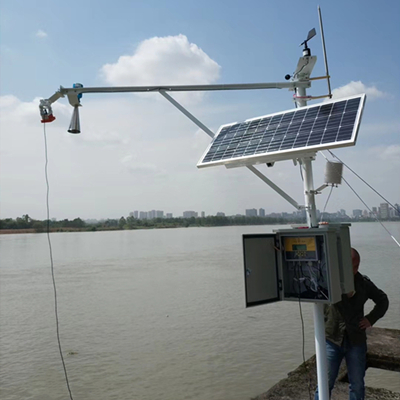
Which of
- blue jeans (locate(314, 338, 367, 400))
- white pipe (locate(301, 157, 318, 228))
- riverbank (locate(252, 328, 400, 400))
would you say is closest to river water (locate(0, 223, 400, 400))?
riverbank (locate(252, 328, 400, 400))

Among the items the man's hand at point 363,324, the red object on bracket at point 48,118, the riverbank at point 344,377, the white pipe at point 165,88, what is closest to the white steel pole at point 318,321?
the man's hand at point 363,324

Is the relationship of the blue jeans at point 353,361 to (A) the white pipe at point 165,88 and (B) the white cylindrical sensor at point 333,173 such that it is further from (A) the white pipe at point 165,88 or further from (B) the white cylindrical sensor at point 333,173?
(A) the white pipe at point 165,88

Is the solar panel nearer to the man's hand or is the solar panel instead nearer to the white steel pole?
the white steel pole

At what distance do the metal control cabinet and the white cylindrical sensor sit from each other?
0.48 meters

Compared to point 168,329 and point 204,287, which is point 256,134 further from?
point 204,287

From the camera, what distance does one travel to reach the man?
3092 millimetres

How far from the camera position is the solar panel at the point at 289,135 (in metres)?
2.79

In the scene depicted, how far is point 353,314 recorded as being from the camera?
123 inches

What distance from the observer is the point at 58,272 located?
20156mm

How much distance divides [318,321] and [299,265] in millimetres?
434

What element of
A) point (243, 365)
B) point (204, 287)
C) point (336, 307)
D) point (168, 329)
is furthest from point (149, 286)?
point (336, 307)

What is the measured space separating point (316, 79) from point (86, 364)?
629 centimetres

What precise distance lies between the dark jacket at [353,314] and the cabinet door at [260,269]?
0.55 meters

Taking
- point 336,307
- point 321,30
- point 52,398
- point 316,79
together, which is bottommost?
point 52,398
